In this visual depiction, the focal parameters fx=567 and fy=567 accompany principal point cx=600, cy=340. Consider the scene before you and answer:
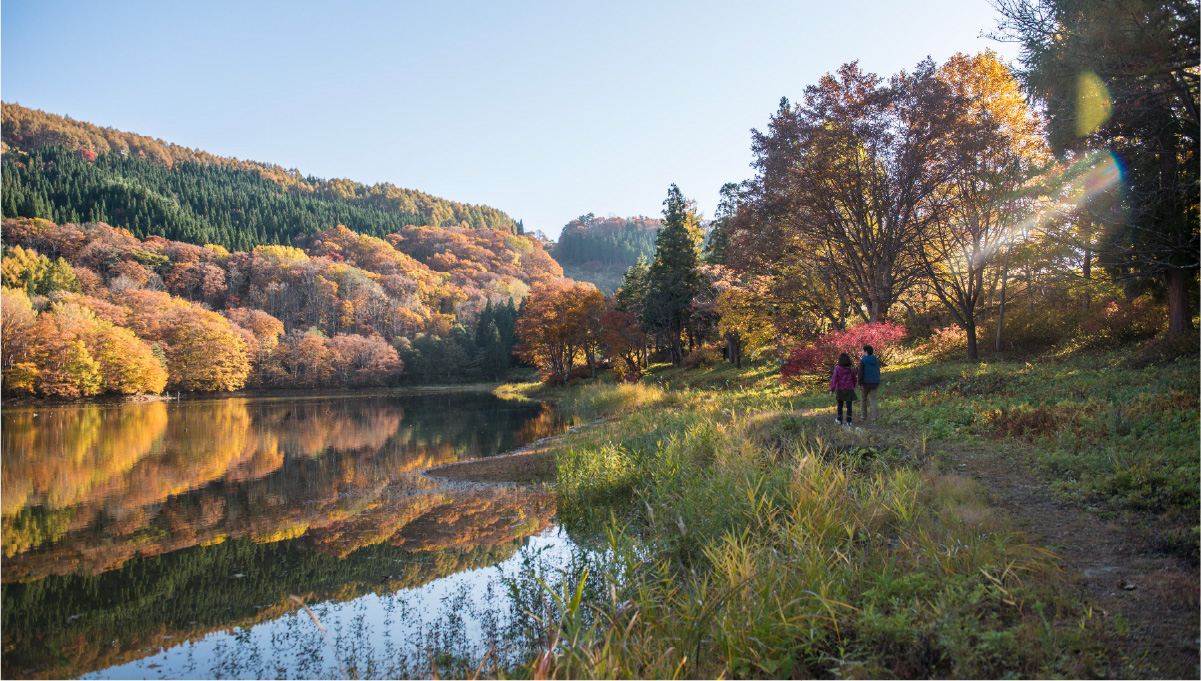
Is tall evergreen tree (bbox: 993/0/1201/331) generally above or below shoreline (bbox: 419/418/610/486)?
above

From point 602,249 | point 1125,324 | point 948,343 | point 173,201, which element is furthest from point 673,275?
point 602,249

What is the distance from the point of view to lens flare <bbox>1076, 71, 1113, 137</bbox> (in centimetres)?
1045

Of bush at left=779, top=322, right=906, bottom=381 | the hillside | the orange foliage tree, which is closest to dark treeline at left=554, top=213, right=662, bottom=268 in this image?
the hillside

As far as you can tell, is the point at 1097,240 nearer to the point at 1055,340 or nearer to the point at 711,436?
the point at 1055,340

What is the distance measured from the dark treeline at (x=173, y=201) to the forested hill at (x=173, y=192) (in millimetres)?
191

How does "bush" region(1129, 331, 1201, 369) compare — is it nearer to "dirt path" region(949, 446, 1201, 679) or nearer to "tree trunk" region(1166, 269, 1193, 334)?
"tree trunk" region(1166, 269, 1193, 334)

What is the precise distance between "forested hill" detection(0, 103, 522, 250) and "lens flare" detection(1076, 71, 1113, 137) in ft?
358

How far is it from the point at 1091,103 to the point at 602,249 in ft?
521

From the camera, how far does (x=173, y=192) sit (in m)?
112

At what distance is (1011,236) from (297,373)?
215ft

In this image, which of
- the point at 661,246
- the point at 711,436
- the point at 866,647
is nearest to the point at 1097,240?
the point at 711,436

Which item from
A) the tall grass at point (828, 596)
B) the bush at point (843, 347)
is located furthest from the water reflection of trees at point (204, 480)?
the bush at point (843, 347)

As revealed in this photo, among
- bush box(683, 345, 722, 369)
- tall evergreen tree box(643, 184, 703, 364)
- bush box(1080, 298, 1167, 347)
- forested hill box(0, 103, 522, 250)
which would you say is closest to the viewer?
bush box(1080, 298, 1167, 347)

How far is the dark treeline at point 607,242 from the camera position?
166 meters
